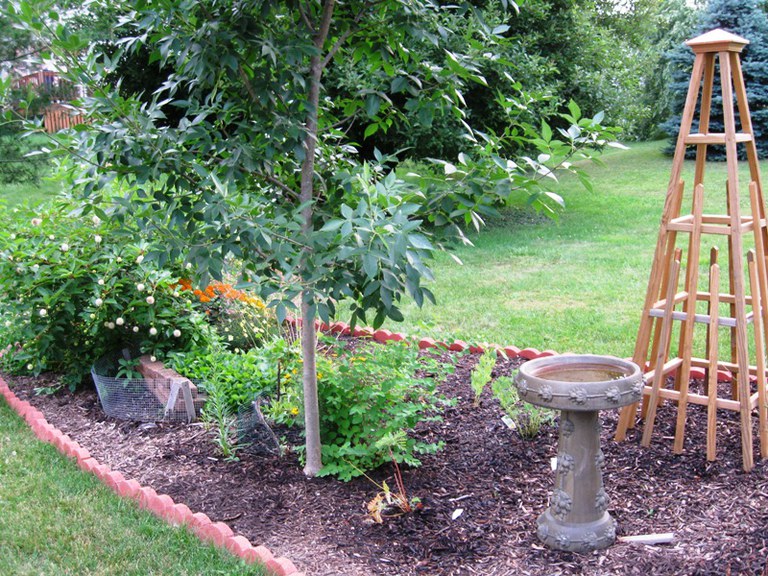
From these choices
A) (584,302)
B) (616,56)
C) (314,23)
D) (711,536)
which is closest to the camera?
(711,536)

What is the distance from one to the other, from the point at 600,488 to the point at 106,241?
11.6 feet

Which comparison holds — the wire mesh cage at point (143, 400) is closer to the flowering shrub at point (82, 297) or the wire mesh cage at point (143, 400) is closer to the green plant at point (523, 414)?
the flowering shrub at point (82, 297)

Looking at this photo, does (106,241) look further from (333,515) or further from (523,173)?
(523,173)

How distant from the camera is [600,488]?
134 inches

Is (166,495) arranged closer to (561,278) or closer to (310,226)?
(310,226)

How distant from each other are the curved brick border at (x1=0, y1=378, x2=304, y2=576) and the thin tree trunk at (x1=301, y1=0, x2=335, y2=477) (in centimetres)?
63

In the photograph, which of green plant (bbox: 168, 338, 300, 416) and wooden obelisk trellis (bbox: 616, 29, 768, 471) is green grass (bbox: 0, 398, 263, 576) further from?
wooden obelisk trellis (bbox: 616, 29, 768, 471)

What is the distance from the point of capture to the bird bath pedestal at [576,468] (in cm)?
324

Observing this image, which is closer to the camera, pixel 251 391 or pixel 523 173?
pixel 523 173

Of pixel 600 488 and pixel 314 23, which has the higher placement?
pixel 314 23

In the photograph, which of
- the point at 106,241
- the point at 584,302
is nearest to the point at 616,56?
the point at 584,302

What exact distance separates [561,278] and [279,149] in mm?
5407

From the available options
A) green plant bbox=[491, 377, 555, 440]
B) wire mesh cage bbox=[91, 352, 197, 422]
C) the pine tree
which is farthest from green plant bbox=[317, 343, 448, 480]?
the pine tree

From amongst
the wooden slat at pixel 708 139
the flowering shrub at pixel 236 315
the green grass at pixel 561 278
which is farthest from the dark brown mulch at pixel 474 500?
the wooden slat at pixel 708 139
